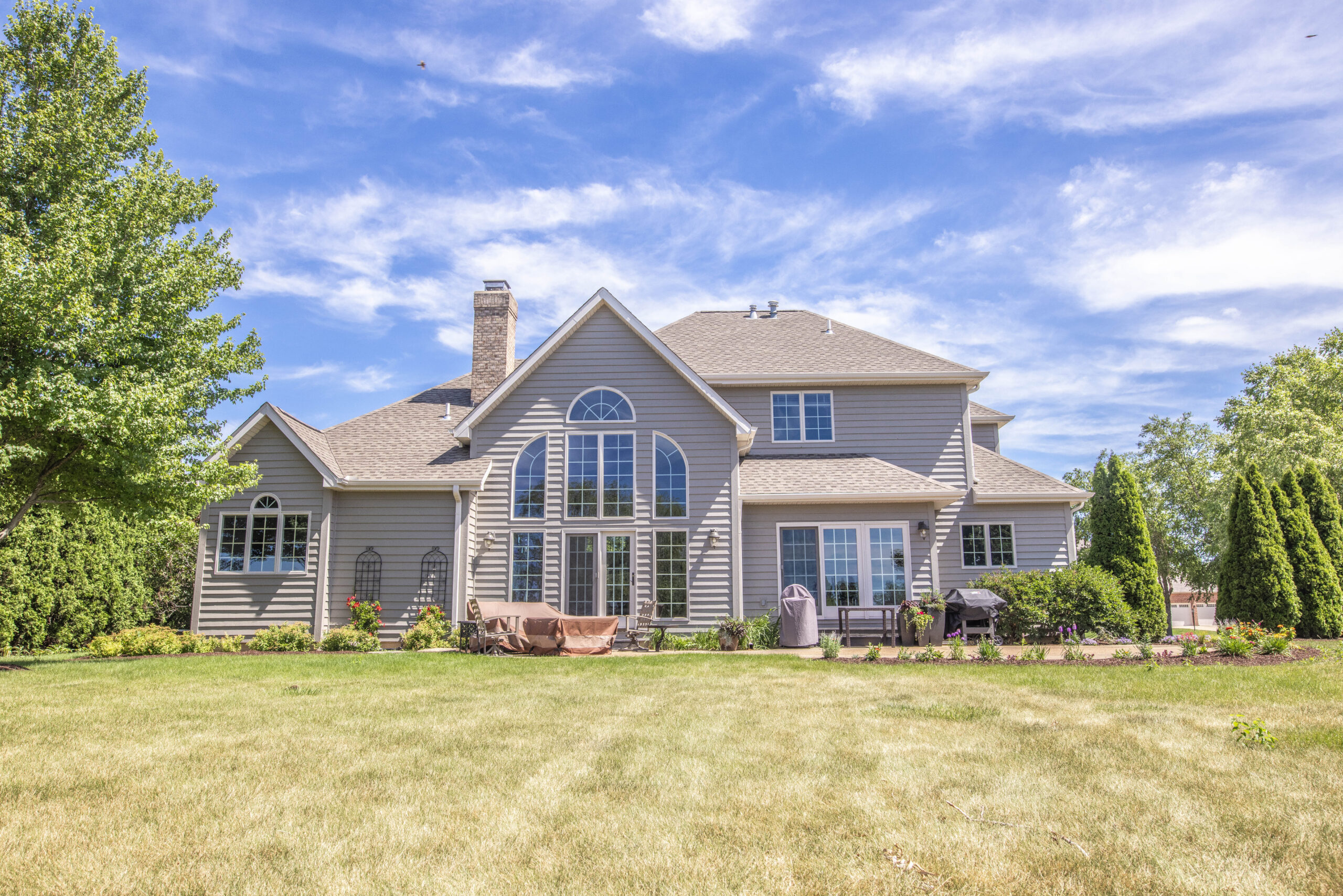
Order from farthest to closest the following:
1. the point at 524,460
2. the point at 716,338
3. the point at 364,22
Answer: the point at 716,338 → the point at 524,460 → the point at 364,22

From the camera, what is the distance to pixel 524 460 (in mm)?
17562

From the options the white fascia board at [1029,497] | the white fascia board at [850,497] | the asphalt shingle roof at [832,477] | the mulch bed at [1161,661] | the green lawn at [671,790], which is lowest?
the green lawn at [671,790]

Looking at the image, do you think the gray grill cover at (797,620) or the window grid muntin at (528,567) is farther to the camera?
the window grid muntin at (528,567)

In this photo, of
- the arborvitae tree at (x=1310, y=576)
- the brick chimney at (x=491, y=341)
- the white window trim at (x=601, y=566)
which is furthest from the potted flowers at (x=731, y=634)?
the arborvitae tree at (x=1310, y=576)

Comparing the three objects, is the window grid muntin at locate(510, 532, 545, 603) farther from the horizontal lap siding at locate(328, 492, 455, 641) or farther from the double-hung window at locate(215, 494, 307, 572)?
the double-hung window at locate(215, 494, 307, 572)

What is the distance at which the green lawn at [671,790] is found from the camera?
391 centimetres

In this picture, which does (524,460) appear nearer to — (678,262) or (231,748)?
(678,262)

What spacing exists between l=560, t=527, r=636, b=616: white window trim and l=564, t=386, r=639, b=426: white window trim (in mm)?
2239

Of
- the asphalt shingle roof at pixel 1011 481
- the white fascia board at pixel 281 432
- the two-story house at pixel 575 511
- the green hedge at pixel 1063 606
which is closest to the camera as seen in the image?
the green hedge at pixel 1063 606

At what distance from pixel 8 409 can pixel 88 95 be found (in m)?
7.27

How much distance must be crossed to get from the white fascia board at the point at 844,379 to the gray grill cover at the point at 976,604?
18.5ft

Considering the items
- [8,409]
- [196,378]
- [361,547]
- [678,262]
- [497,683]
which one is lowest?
[497,683]

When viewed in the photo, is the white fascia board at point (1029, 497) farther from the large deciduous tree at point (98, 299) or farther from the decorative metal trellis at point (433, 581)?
the large deciduous tree at point (98, 299)

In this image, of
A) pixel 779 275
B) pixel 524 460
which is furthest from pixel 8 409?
pixel 779 275
